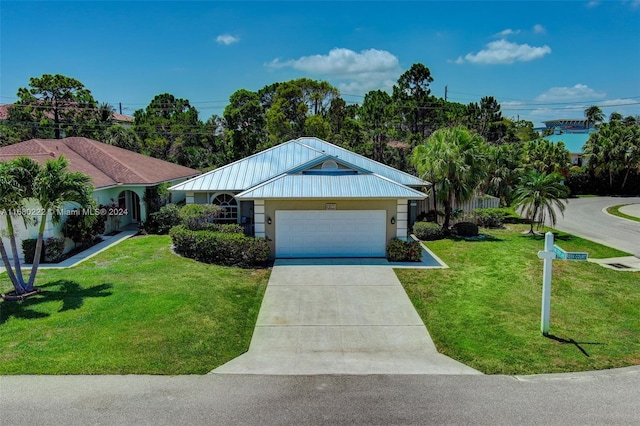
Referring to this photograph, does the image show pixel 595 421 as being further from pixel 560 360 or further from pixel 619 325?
pixel 619 325

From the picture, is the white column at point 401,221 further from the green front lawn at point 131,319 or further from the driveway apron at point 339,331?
the green front lawn at point 131,319

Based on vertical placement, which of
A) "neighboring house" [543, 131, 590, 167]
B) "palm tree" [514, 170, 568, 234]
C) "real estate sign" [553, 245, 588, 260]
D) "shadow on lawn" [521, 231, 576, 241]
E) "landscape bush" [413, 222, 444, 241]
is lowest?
"shadow on lawn" [521, 231, 576, 241]

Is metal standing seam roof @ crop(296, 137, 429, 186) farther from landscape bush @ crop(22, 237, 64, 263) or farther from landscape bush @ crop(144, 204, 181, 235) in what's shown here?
landscape bush @ crop(22, 237, 64, 263)

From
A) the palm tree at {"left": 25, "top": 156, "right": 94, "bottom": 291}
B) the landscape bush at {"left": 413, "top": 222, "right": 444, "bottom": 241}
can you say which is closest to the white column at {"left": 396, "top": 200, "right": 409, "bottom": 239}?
the landscape bush at {"left": 413, "top": 222, "right": 444, "bottom": 241}

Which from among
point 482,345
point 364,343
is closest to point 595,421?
point 482,345

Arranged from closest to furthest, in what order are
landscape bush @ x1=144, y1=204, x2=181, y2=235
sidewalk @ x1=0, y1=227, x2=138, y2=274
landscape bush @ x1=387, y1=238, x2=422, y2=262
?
sidewalk @ x1=0, y1=227, x2=138, y2=274 < landscape bush @ x1=387, y1=238, x2=422, y2=262 < landscape bush @ x1=144, y1=204, x2=181, y2=235

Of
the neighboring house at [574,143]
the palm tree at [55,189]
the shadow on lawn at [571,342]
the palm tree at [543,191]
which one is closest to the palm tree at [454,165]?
the palm tree at [543,191]
